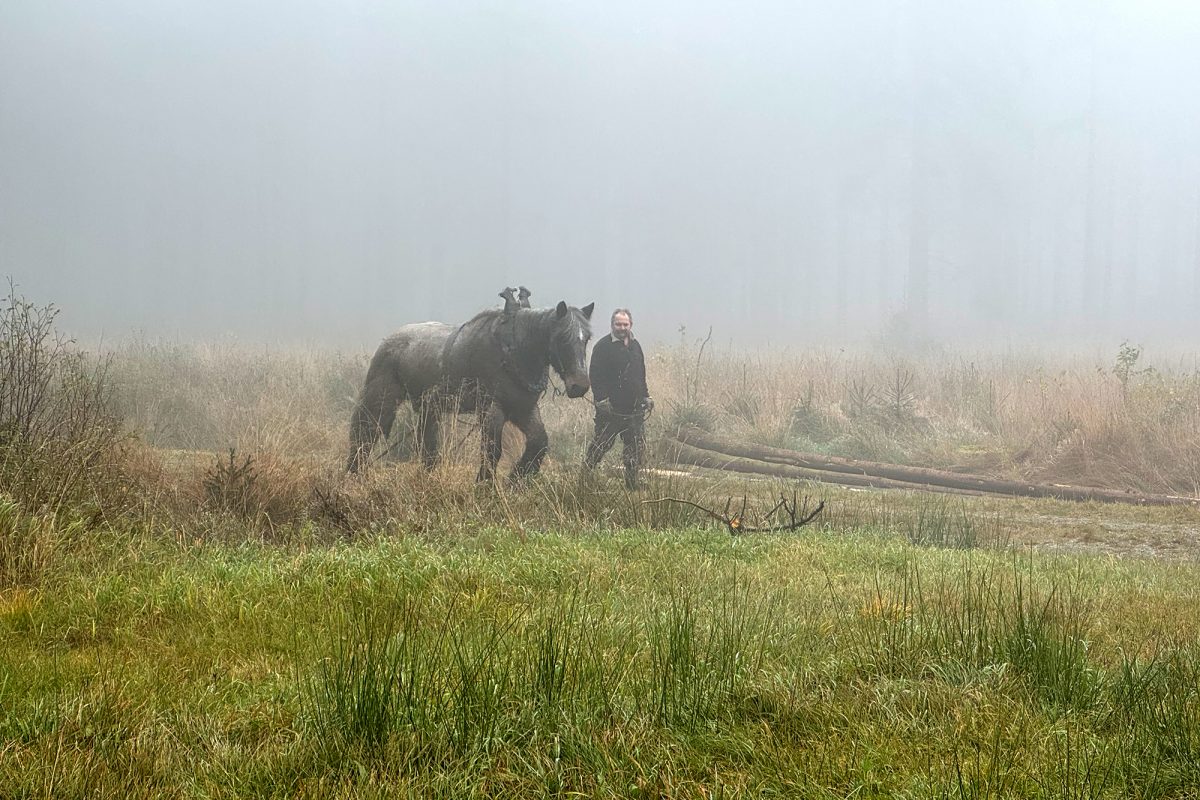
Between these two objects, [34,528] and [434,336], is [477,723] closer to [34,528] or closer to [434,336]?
[34,528]

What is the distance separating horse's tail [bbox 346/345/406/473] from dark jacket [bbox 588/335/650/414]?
2347mm

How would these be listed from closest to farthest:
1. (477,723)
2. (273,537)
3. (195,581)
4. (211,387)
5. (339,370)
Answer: (477,723)
(195,581)
(273,537)
(211,387)
(339,370)

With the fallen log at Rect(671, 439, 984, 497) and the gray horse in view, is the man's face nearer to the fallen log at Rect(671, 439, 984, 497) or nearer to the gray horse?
the gray horse

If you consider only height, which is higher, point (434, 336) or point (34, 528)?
point (434, 336)

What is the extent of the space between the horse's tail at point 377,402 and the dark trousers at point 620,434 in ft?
7.77

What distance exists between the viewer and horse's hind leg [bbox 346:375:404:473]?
11.4 metres

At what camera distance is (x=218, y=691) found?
3.45 meters

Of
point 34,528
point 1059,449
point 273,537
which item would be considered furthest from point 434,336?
point 1059,449

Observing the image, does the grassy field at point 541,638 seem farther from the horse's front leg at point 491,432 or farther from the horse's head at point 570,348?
the horse's head at point 570,348

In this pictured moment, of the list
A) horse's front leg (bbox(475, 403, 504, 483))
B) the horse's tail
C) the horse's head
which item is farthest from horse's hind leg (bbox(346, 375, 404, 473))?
the horse's head

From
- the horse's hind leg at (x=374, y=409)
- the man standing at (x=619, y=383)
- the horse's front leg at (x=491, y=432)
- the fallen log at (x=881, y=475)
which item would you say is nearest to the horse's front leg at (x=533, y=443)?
the horse's front leg at (x=491, y=432)

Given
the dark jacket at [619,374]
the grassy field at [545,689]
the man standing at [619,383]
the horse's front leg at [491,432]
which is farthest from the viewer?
the dark jacket at [619,374]

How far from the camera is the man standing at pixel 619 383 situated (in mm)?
11828

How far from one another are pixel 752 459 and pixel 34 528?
39.2 ft
